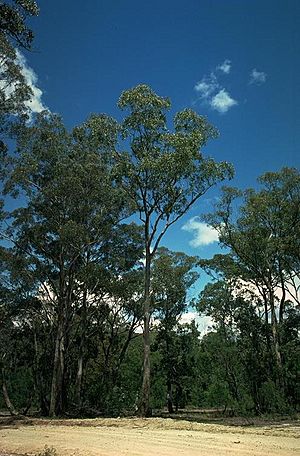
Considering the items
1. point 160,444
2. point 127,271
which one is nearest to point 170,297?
point 127,271

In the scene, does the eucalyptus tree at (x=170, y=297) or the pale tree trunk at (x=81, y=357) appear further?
the eucalyptus tree at (x=170, y=297)

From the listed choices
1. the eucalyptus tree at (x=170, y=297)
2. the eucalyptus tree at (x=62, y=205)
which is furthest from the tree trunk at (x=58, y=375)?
the eucalyptus tree at (x=170, y=297)

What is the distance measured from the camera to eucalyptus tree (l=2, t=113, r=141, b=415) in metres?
24.1

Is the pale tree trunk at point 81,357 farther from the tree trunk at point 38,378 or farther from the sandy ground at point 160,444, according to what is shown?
the sandy ground at point 160,444

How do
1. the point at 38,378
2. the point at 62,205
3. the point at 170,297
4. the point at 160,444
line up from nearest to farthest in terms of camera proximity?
the point at 160,444
the point at 62,205
the point at 38,378
the point at 170,297

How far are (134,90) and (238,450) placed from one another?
56.6ft

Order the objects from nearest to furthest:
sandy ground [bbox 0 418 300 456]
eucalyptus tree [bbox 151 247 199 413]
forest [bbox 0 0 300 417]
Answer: sandy ground [bbox 0 418 300 456]
forest [bbox 0 0 300 417]
eucalyptus tree [bbox 151 247 199 413]

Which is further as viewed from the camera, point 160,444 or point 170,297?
point 170,297

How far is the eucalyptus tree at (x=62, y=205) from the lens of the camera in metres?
24.1

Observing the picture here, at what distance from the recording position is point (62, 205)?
992 inches

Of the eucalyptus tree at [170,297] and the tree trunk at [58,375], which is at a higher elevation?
the eucalyptus tree at [170,297]

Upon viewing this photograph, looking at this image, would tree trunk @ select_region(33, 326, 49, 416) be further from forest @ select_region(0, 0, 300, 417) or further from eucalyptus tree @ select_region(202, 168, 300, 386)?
eucalyptus tree @ select_region(202, 168, 300, 386)

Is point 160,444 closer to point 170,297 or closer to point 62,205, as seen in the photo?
point 62,205

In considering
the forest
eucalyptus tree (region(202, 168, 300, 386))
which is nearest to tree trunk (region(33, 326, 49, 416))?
the forest
